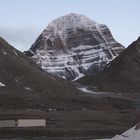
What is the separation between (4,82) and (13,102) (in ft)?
111

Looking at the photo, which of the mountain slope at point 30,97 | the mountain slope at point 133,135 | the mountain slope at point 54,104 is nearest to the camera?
the mountain slope at point 133,135

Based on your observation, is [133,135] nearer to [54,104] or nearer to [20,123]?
[20,123]

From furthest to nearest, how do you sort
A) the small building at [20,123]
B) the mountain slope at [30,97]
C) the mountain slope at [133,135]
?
the mountain slope at [30,97] < the small building at [20,123] < the mountain slope at [133,135]

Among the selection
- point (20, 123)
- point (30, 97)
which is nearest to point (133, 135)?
point (20, 123)

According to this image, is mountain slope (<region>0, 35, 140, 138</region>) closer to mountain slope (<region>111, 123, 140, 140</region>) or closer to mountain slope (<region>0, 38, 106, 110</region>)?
mountain slope (<region>0, 38, 106, 110</region>)

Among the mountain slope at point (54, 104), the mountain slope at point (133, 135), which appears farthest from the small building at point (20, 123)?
the mountain slope at point (133, 135)

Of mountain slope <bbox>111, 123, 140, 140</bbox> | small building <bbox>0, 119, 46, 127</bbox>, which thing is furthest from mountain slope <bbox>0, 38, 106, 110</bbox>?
mountain slope <bbox>111, 123, 140, 140</bbox>

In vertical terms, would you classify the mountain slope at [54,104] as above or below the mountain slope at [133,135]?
below

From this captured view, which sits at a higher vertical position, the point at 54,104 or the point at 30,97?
the point at 30,97

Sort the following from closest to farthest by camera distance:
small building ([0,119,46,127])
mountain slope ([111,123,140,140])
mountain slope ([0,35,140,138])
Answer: mountain slope ([111,123,140,140]) → small building ([0,119,46,127]) → mountain slope ([0,35,140,138])

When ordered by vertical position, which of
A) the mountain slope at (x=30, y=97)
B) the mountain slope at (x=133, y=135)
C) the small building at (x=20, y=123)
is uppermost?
the mountain slope at (x=133, y=135)

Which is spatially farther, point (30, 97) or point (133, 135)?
point (30, 97)

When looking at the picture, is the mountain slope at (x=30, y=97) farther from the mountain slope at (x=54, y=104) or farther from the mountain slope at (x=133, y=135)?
the mountain slope at (x=133, y=135)

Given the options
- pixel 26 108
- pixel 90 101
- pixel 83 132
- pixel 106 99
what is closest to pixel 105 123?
pixel 83 132
